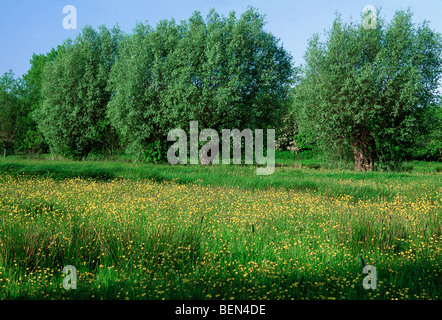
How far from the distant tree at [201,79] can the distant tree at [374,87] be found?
3.45 m

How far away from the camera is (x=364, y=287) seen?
5133 mm

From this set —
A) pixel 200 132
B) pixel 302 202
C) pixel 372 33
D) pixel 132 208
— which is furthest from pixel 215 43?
pixel 132 208

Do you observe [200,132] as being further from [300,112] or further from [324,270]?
[324,270]

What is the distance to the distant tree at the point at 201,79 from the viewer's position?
2736cm

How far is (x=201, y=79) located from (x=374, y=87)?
45.0 ft

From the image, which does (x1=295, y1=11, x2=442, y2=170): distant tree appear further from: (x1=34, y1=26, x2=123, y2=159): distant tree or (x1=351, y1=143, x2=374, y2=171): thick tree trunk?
(x1=34, y1=26, x2=123, y2=159): distant tree

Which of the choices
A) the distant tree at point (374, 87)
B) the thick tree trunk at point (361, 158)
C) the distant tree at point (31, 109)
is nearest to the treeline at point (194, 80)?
the distant tree at point (374, 87)

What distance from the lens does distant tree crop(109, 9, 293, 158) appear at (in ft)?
89.8

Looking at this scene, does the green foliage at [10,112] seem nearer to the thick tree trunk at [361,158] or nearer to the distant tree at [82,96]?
the distant tree at [82,96]

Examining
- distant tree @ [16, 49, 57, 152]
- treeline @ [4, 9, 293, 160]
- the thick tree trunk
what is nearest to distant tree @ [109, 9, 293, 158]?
treeline @ [4, 9, 293, 160]

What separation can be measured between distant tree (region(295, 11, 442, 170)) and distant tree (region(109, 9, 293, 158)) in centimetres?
345

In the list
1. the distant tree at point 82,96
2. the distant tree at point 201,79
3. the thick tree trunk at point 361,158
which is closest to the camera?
the distant tree at point 201,79

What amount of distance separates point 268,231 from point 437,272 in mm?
3426
